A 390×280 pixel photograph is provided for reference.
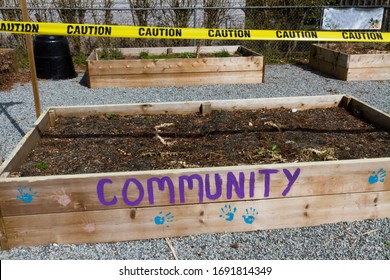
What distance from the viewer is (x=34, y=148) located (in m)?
3.51

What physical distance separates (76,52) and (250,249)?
9.61 metres

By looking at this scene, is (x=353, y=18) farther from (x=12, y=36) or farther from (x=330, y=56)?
(x=12, y=36)

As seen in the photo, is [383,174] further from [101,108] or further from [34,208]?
[101,108]

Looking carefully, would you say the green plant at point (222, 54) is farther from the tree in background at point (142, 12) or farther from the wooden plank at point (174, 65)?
the tree in background at point (142, 12)

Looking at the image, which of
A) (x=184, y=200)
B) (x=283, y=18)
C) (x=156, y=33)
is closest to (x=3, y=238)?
(x=184, y=200)

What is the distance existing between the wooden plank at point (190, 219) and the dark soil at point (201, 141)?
44 cm

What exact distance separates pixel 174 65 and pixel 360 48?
16.3 ft

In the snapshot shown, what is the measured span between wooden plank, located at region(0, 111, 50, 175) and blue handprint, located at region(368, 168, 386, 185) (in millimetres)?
2876

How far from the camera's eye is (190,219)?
2848 millimetres

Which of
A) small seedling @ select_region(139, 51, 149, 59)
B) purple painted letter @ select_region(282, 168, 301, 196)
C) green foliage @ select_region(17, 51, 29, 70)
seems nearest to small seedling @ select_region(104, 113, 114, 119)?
purple painted letter @ select_region(282, 168, 301, 196)

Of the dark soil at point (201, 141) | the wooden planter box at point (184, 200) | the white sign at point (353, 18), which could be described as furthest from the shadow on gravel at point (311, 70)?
the wooden planter box at point (184, 200)

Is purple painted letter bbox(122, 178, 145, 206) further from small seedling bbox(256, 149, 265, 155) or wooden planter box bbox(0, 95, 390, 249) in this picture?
small seedling bbox(256, 149, 265, 155)

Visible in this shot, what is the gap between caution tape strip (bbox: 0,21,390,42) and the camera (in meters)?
3.64

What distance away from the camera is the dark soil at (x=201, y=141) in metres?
3.23
